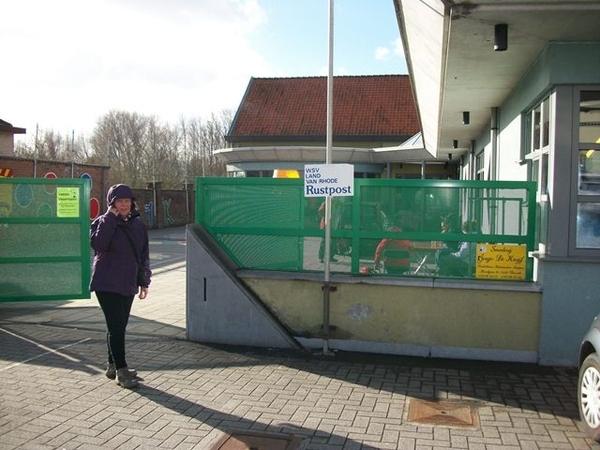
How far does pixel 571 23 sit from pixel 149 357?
551cm

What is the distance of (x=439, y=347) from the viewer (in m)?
6.40

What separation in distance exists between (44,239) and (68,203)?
639 mm

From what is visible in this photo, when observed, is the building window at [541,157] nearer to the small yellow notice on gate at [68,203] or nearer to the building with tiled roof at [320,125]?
the small yellow notice on gate at [68,203]

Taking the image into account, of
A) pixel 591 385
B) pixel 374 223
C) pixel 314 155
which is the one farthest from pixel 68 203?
pixel 314 155

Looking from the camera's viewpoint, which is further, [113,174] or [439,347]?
[113,174]

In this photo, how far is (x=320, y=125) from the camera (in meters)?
32.9

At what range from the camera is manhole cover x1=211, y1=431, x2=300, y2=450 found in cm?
411

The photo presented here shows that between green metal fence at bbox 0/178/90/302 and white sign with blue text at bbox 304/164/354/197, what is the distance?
3.92 meters

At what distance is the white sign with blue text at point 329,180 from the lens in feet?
20.8

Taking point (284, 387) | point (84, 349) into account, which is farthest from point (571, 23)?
point (84, 349)

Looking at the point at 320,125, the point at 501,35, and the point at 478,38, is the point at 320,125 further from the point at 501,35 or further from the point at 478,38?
the point at 501,35

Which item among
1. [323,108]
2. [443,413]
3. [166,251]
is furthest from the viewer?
[323,108]

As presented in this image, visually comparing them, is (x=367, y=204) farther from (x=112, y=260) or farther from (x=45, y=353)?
(x=45, y=353)

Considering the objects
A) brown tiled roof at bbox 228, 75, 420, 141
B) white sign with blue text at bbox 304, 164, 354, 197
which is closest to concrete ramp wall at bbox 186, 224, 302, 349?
white sign with blue text at bbox 304, 164, 354, 197
